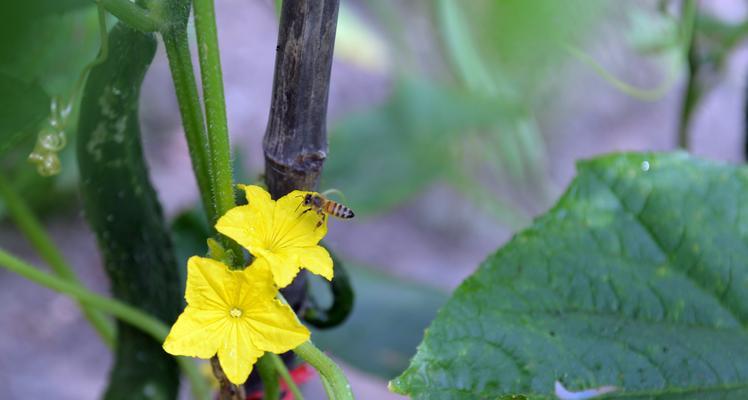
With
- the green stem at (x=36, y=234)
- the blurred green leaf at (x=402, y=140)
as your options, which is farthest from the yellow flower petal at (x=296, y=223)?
the blurred green leaf at (x=402, y=140)

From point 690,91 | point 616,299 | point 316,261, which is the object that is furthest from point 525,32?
point 316,261

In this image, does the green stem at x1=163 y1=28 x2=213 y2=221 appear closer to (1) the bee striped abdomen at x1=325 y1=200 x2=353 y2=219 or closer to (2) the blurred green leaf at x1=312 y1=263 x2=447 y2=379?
(1) the bee striped abdomen at x1=325 y1=200 x2=353 y2=219

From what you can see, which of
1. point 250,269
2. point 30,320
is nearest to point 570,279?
point 250,269

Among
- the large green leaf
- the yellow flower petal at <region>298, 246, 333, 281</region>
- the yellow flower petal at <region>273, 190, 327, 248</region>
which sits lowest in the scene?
the yellow flower petal at <region>298, 246, 333, 281</region>

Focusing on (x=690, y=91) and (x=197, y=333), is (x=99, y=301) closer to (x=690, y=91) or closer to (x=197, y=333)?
(x=197, y=333)

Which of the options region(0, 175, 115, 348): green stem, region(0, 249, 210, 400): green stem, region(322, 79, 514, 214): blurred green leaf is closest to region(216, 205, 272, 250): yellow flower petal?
region(0, 249, 210, 400): green stem

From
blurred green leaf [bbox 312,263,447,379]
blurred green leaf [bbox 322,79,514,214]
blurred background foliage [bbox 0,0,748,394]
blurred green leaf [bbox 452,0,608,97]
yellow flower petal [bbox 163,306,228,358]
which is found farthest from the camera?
blurred green leaf [bbox 322,79,514,214]
